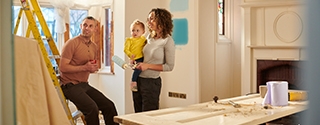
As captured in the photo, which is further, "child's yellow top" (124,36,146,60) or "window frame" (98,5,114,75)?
"window frame" (98,5,114,75)

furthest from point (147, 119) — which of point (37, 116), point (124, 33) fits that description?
point (124, 33)

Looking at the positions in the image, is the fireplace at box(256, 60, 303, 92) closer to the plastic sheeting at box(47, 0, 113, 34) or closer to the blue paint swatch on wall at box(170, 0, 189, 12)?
the blue paint swatch on wall at box(170, 0, 189, 12)

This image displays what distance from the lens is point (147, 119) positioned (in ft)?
6.92

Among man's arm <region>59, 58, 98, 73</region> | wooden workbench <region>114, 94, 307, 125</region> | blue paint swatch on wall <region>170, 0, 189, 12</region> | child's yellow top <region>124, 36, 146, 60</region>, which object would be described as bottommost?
wooden workbench <region>114, 94, 307, 125</region>

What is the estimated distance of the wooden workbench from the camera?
6.79 ft

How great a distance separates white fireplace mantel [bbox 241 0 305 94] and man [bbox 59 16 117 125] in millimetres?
2923

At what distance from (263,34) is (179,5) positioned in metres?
1.37

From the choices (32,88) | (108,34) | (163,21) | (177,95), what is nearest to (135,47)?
(163,21)

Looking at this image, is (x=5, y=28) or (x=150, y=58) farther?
(x=150, y=58)

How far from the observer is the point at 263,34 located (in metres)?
5.52

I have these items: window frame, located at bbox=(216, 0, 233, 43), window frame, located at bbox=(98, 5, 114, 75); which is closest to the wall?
window frame, located at bbox=(98, 5, 114, 75)

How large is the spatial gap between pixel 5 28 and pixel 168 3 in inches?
213

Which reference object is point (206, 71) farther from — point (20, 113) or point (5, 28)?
point (5, 28)

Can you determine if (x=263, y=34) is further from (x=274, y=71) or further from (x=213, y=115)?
(x=213, y=115)
